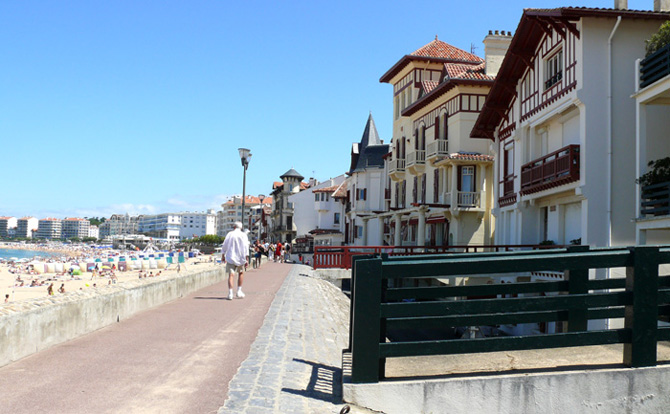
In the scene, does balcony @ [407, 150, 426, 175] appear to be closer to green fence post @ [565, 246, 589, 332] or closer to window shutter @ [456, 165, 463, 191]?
window shutter @ [456, 165, 463, 191]

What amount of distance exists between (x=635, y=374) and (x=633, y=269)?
2.61 feet

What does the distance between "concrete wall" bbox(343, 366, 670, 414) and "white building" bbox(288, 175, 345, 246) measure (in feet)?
206


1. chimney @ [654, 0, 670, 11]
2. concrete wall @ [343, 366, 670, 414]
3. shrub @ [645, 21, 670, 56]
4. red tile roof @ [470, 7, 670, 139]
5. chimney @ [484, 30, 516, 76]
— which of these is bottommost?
concrete wall @ [343, 366, 670, 414]

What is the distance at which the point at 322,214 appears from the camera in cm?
7550

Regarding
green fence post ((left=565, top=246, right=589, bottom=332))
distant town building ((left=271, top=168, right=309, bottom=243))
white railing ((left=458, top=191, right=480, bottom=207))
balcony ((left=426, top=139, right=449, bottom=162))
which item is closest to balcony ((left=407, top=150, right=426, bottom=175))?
balcony ((left=426, top=139, right=449, bottom=162))

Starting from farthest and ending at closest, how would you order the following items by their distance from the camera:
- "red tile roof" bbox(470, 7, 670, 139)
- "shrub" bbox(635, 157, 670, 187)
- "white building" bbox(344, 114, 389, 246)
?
"white building" bbox(344, 114, 389, 246), "red tile roof" bbox(470, 7, 670, 139), "shrub" bbox(635, 157, 670, 187)

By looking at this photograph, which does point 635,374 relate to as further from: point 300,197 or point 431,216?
point 300,197

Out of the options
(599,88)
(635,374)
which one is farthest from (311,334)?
(599,88)

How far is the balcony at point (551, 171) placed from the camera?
18219 millimetres

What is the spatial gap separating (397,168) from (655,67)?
2525 cm

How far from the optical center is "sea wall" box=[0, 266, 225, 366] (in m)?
5.64

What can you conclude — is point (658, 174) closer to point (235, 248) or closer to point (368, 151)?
point (235, 248)

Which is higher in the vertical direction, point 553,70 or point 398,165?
point 553,70

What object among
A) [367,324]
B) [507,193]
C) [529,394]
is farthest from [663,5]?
[367,324]
